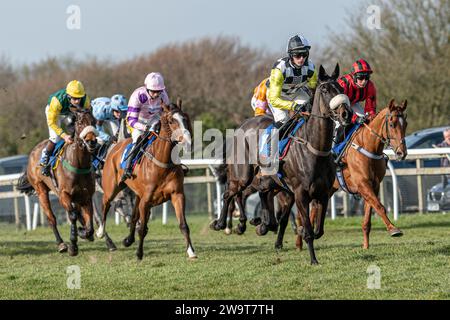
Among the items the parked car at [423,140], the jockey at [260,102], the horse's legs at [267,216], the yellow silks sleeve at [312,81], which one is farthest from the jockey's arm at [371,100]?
the parked car at [423,140]

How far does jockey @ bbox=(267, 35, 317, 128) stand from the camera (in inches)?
449

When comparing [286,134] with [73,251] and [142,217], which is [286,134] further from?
[73,251]

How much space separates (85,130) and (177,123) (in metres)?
1.72

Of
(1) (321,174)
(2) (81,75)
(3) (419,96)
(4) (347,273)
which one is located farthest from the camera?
(2) (81,75)

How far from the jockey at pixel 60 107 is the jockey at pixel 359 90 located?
347 centimetres

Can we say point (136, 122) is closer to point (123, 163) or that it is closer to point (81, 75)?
point (123, 163)

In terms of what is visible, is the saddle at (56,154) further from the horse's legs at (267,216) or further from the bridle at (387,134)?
the bridle at (387,134)

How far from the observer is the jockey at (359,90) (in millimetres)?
13062

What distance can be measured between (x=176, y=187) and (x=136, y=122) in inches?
49.5

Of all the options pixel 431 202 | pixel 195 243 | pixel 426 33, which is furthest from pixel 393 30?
pixel 195 243

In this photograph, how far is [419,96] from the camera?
87.4 feet

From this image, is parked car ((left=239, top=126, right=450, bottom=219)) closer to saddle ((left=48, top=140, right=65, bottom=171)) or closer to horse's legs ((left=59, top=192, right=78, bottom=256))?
saddle ((left=48, top=140, right=65, bottom=171))

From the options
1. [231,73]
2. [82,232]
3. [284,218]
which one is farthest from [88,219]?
[231,73]

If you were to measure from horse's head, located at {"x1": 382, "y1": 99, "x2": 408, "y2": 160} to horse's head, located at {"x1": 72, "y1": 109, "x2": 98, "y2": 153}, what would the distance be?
12.1ft
